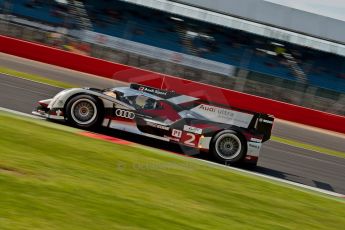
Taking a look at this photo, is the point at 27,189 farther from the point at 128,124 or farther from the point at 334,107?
the point at 334,107

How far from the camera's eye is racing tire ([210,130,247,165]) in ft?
34.5

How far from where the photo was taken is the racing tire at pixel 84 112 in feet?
34.3

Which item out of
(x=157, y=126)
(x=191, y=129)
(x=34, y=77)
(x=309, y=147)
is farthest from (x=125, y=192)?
(x=34, y=77)

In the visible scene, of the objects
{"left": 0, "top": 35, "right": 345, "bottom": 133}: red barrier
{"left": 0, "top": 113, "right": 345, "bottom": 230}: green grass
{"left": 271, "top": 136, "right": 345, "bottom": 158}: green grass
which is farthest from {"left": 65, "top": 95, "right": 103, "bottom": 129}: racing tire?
{"left": 0, "top": 35, "right": 345, "bottom": 133}: red barrier

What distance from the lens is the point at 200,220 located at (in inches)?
239

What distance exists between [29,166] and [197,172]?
9.86 ft

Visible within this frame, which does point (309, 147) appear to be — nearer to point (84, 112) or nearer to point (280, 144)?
point (280, 144)

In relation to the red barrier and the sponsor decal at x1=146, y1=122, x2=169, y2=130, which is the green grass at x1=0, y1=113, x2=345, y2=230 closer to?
the sponsor decal at x1=146, y1=122, x2=169, y2=130

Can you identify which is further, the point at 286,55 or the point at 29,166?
the point at 286,55

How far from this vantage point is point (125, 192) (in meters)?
6.54

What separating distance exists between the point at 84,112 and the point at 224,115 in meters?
2.66

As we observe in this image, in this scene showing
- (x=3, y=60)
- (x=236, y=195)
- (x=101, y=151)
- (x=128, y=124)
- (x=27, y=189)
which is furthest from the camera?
(x=3, y=60)

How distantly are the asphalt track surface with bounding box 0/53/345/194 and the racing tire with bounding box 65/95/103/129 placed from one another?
610 mm

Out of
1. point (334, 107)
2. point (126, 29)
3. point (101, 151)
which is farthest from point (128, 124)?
point (126, 29)
